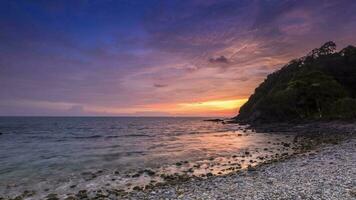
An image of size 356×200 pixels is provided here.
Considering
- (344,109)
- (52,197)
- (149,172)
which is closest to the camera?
(52,197)

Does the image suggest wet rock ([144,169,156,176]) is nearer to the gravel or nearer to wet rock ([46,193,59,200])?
the gravel

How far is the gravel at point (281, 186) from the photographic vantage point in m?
13.0

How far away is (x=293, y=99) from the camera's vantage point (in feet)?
294

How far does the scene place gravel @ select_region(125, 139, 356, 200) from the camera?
42.6 ft

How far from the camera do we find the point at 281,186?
1459 cm

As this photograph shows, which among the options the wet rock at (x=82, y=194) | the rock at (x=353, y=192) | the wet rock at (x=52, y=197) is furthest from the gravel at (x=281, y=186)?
the wet rock at (x=52, y=197)

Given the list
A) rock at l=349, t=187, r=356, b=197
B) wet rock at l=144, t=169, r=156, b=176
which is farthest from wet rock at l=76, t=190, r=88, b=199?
rock at l=349, t=187, r=356, b=197

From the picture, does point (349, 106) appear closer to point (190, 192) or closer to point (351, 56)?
point (351, 56)

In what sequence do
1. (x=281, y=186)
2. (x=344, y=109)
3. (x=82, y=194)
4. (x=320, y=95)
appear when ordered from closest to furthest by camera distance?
(x=281, y=186) < (x=82, y=194) < (x=344, y=109) < (x=320, y=95)

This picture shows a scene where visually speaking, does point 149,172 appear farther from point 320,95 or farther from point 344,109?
point 320,95

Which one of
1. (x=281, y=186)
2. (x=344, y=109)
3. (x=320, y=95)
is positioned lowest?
(x=281, y=186)

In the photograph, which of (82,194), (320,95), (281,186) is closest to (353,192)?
(281,186)

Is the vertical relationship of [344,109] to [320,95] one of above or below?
below

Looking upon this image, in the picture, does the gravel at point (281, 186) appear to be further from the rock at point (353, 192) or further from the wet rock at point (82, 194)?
the wet rock at point (82, 194)
